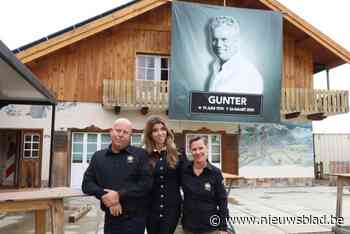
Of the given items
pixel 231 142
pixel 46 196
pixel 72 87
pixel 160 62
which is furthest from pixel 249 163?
pixel 46 196

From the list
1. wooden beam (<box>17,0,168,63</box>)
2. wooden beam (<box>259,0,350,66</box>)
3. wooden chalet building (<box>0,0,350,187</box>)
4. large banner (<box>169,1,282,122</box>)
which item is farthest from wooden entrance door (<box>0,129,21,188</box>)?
wooden beam (<box>259,0,350,66</box>)

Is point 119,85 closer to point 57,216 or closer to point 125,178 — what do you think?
point 57,216

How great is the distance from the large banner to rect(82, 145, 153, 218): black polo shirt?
8.79 meters

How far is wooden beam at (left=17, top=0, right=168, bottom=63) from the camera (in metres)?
11.3

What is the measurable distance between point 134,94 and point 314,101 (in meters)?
6.50

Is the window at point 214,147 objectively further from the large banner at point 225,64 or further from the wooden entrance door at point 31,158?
the wooden entrance door at point 31,158

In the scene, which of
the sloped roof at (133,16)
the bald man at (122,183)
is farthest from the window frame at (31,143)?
the bald man at (122,183)

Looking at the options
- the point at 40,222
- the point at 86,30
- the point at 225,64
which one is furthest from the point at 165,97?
the point at 40,222

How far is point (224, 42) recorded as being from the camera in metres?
12.6

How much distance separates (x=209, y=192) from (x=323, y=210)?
20.6 ft

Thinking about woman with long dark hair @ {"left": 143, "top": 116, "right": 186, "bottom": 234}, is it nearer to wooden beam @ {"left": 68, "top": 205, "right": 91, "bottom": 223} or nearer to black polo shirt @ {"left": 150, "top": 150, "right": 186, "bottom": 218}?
black polo shirt @ {"left": 150, "top": 150, "right": 186, "bottom": 218}

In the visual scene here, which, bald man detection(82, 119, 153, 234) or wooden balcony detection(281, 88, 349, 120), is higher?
wooden balcony detection(281, 88, 349, 120)

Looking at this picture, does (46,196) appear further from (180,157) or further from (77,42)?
(77,42)

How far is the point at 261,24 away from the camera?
12.9 metres
